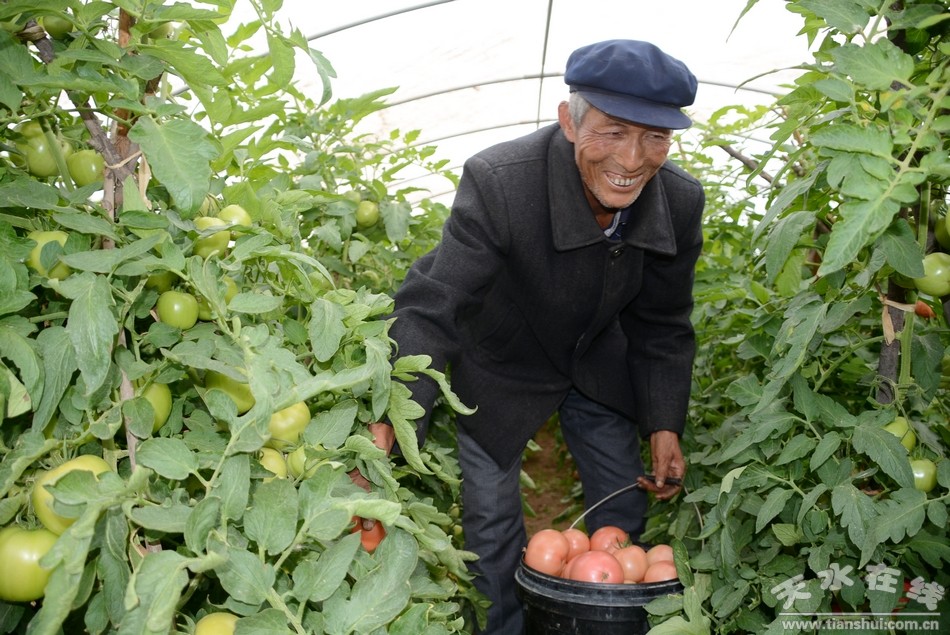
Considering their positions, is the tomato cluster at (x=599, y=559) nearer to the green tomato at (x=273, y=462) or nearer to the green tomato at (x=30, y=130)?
the green tomato at (x=273, y=462)

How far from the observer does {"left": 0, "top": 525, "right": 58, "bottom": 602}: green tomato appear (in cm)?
79

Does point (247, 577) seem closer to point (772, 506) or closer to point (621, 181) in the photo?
point (772, 506)

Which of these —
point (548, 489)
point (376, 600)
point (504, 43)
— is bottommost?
point (548, 489)

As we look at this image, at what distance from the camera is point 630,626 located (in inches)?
70.2

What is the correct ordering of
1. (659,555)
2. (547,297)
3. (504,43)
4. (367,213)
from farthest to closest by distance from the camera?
(504,43) → (367,213) → (547,297) → (659,555)

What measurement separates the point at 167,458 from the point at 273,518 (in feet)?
0.39

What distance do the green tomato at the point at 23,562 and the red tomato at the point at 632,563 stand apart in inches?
53.9

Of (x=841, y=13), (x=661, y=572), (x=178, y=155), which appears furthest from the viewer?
(x=661, y=572)

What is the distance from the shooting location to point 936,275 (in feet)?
4.04

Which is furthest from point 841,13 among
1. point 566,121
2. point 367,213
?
point 367,213

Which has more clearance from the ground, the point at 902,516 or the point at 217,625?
the point at 217,625

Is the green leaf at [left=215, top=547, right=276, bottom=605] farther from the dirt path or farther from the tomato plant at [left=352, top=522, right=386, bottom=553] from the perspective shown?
the dirt path

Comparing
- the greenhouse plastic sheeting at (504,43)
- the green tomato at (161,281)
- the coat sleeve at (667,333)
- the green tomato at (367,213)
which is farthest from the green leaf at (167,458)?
the greenhouse plastic sheeting at (504,43)

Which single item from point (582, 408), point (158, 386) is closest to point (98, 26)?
point (158, 386)
